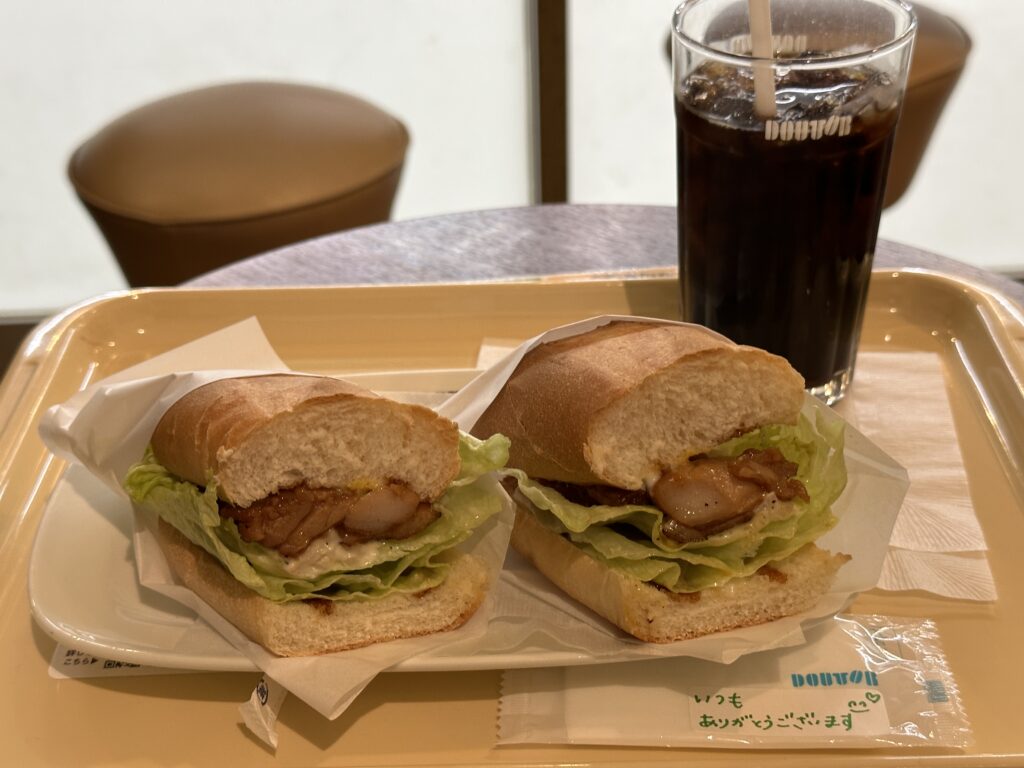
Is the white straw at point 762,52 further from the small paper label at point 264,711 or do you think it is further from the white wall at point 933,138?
the white wall at point 933,138

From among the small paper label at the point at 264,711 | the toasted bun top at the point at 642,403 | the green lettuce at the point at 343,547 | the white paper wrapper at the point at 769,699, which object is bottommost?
the white paper wrapper at the point at 769,699

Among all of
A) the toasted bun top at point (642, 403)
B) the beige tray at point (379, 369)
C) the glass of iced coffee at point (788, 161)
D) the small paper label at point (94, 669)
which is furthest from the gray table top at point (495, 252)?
the small paper label at point (94, 669)

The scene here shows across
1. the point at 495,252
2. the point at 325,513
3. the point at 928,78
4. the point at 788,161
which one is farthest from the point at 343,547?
the point at 928,78

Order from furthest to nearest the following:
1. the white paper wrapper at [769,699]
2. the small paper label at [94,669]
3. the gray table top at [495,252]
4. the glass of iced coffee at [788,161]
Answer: the gray table top at [495,252] < the glass of iced coffee at [788,161] < the small paper label at [94,669] < the white paper wrapper at [769,699]

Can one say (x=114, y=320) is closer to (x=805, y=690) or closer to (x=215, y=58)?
(x=805, y=690)

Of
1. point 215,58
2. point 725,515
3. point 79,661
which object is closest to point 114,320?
point 79,661

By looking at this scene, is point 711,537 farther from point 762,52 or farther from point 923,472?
point 762,52

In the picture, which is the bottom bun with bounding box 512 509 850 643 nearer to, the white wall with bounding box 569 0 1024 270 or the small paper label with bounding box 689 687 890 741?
the small paper label with bounding box 689 687 890 741
